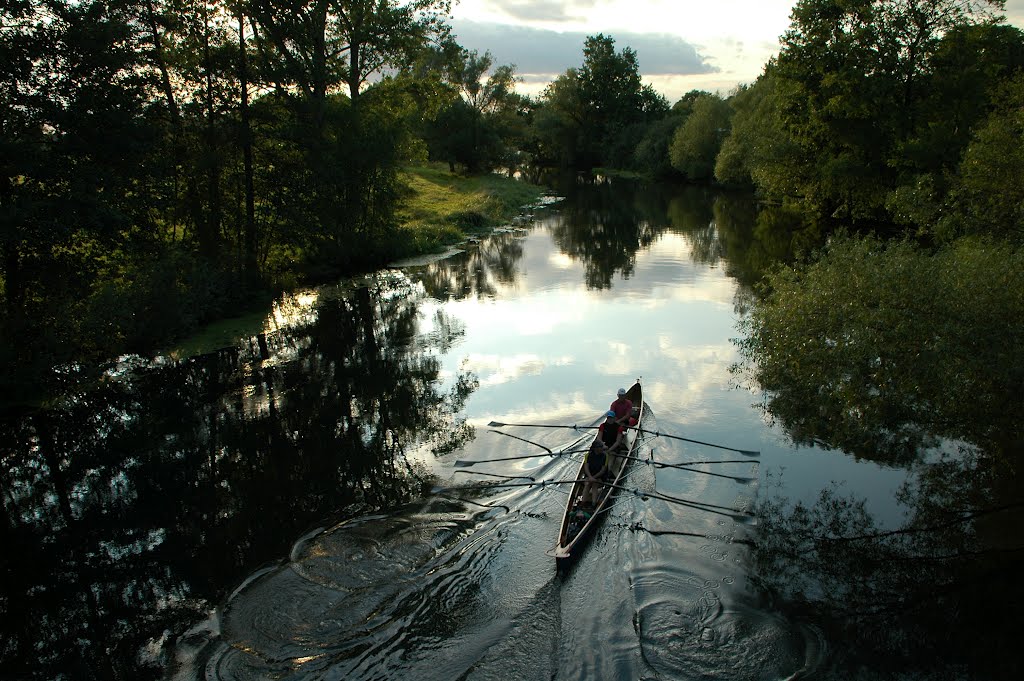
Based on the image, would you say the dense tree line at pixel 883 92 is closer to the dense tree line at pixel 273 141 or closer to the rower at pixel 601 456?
the dense tree line at pixel 273 141

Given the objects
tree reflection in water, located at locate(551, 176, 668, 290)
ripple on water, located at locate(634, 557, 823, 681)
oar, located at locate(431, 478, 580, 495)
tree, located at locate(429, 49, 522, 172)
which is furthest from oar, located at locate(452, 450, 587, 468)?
tree, located at locate(429, 49, 522, 172)

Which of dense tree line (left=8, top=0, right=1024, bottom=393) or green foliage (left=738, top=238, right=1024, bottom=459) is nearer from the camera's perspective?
green foliage (left=738, top=238, right=1024, bottom=459)

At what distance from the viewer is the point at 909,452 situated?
14.6 metres

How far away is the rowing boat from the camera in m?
10.9

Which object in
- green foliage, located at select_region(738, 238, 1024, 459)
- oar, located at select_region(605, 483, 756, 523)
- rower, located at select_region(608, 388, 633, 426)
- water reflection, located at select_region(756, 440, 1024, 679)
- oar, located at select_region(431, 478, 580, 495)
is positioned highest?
green foliage, located at select_region(738, 238, 1024, 459)

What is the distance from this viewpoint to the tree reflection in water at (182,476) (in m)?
9.96

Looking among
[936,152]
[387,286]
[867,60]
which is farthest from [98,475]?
[867,60]

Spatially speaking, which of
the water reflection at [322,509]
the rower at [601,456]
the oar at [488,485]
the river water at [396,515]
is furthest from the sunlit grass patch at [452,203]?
the oar at [488,485]

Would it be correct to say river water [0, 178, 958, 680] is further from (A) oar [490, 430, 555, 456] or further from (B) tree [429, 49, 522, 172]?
(B) tree [429, 49, 522, 172]

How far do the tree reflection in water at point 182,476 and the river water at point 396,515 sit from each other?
6 cm

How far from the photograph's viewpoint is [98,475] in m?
14.5

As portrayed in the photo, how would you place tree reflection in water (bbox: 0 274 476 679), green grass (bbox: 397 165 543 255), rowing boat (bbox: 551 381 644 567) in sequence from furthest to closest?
green grass (bbox: 397 165 543 255) → rowing boat (bbox: 551 381 644 567) → tree reflection in water (bbox: 0 274 476 679)

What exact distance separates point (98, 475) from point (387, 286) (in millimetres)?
18959

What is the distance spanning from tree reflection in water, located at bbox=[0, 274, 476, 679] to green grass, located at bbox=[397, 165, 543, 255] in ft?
57.1
